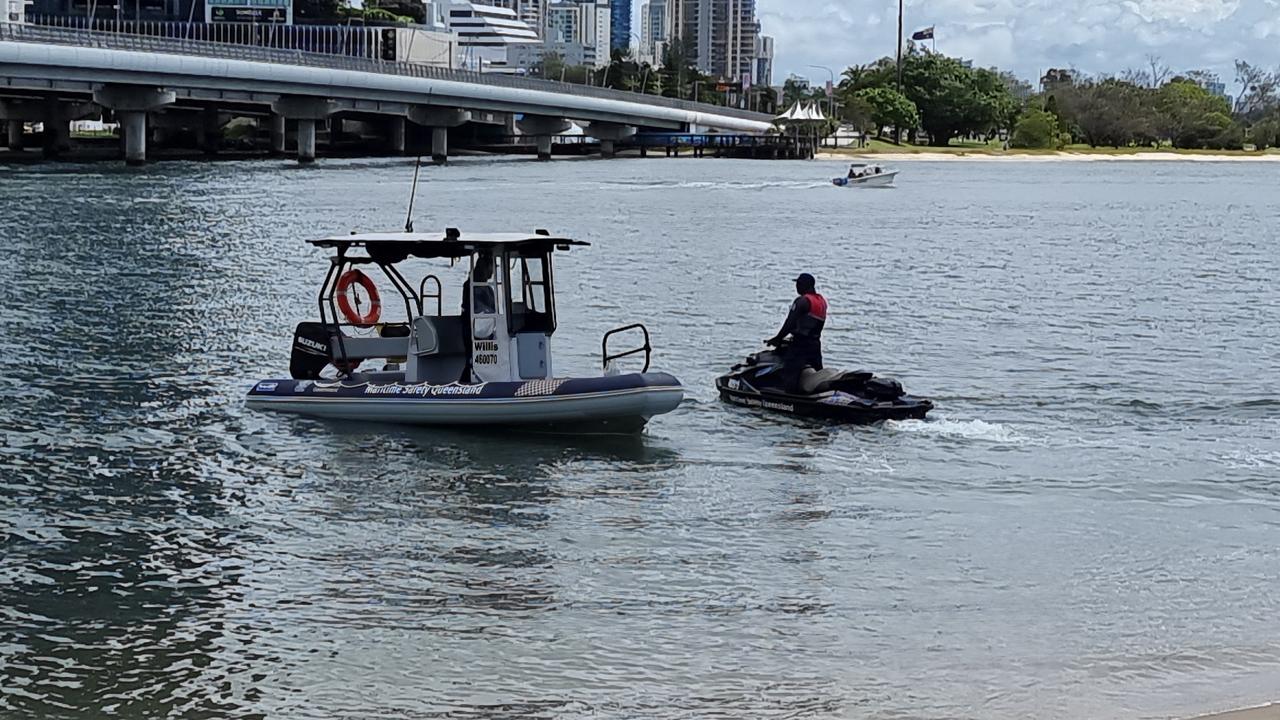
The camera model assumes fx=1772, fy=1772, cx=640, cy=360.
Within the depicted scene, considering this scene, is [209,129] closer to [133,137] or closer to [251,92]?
[251,92]

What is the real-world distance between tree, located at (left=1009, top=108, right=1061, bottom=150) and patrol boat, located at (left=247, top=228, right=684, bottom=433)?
572ft

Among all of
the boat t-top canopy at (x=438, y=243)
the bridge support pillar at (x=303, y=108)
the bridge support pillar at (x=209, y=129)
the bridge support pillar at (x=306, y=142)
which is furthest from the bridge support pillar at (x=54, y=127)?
the boat t-top canopy at (x=438, y=243)

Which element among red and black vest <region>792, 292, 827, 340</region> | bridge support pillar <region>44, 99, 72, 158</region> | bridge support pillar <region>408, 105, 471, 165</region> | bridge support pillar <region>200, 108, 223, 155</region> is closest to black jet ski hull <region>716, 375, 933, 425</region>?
red and black vest <region>792, 292, 827, 340</region>

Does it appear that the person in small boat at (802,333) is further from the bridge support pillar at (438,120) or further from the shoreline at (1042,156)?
the shoreline at (1042,156)

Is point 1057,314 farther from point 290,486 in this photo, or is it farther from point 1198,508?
point 290,486

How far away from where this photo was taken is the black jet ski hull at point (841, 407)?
78.1ft

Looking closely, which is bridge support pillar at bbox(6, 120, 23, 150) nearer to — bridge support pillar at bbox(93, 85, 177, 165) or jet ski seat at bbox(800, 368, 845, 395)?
bridge support pillar at bbox(93, 85, 177, 165)

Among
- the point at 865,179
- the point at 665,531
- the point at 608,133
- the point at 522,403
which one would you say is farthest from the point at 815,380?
the point at 608,133

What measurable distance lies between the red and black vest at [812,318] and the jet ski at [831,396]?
89 centimetres

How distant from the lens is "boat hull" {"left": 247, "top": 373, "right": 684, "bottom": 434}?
22406 mm

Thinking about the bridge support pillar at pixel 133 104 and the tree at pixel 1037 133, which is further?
the tree at pixel 1037 133

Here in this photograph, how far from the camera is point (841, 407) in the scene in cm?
2377

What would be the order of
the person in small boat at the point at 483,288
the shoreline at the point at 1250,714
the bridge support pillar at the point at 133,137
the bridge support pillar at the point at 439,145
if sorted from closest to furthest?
the shoreline at the point at 1250,714, the person in small boat at the point at 483,288, the bridge support pillar at the point at 133,137, the bridge support pillar at the point at 439,145

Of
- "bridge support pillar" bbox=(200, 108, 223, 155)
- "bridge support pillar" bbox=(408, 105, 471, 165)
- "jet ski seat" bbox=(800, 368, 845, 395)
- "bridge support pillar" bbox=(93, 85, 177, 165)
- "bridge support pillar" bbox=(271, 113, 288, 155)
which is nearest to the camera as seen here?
"jet ski seat" bbox=(800, 368, 845, 395)
